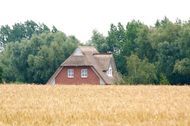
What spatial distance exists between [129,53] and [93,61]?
5055 millimetres

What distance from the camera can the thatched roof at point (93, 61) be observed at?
71125 mm

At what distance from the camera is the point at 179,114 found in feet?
56.9

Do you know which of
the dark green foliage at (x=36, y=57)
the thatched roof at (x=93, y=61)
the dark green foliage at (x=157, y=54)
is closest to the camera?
the dark green foliage at (x=157, y=54)

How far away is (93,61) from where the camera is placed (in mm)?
72812

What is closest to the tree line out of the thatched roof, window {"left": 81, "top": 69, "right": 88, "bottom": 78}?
the thatched roof

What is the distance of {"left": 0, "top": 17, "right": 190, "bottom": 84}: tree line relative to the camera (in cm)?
6034

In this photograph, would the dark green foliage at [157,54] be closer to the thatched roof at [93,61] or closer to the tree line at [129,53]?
the tree line at [129,53]

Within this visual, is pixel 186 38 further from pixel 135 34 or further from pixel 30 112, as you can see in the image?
pixel 30 112

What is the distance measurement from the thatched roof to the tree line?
2.27 metres

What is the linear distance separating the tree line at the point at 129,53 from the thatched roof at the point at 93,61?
89.4 inches

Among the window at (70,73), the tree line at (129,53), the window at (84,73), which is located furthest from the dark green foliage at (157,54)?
the window at (70,73)

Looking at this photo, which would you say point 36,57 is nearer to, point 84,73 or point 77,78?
point 77,78

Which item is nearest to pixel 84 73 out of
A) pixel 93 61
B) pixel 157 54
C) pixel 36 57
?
pixel 93 61

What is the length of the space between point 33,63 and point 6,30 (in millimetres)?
39227
